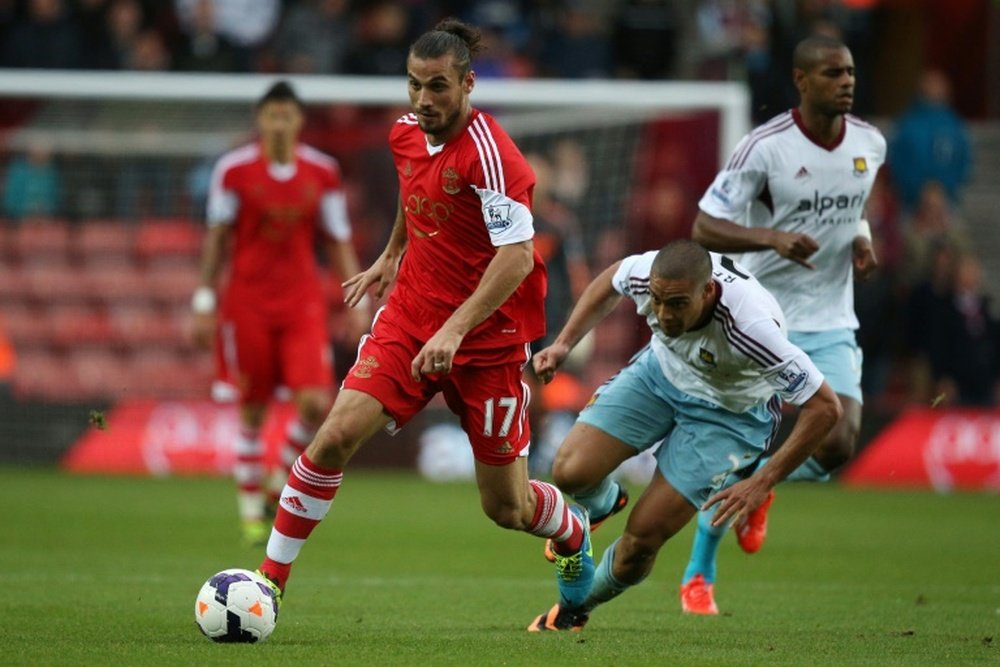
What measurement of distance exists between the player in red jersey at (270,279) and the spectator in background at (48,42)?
23.0 ft

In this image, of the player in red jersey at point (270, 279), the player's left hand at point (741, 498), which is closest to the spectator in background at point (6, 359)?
the player in red jersey at point (270, 279)

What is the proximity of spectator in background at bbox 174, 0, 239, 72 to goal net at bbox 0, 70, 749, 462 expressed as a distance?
775 millimetres

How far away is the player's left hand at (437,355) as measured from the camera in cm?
682

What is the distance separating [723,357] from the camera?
25.3 ft

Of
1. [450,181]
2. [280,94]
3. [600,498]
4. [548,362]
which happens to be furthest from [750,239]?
[280,94]

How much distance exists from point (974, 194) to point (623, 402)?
45.7 feet

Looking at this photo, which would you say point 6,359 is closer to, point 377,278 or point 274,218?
point 274,218

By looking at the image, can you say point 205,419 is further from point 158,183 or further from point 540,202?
point 540,202

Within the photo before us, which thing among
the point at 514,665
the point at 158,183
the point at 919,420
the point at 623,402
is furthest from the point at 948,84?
the point at 514,665

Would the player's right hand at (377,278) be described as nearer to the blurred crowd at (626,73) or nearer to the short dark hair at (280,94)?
the short dark hair at (280,94)

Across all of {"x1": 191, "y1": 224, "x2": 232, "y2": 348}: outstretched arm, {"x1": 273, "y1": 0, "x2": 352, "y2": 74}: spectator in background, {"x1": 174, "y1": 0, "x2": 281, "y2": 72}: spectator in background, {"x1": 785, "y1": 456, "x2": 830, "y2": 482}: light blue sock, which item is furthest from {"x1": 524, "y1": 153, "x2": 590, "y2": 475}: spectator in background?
{"x1": 785, "y1": 456, "x2": 830, "y2": 482}: light blue sock

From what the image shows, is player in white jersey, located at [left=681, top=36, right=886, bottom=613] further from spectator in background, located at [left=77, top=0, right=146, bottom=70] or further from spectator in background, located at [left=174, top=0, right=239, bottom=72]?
spectator in background, located at [left=77, top=0, right=146, bottom=70]

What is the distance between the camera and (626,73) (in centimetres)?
1886

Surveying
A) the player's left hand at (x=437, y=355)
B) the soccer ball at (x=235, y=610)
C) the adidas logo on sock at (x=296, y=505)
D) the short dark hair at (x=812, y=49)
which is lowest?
the soccer ball at (x=235, y=610)
